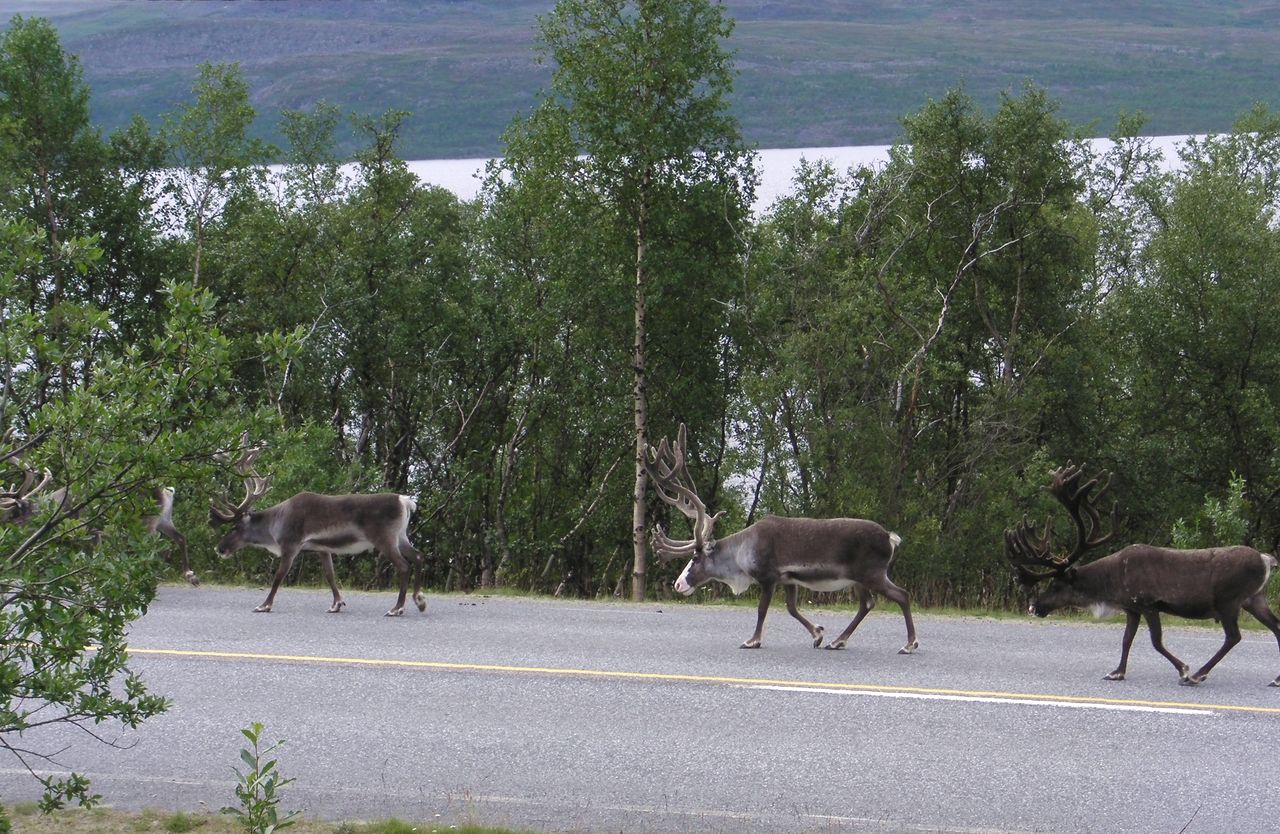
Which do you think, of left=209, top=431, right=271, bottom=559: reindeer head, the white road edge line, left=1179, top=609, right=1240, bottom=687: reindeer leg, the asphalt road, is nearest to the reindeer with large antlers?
left=1179, top=609, right=1240, bottom=687: reindeer leg

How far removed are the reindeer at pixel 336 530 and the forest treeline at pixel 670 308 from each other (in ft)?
16.5

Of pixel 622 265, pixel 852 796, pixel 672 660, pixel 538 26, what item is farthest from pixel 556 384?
pixel 852 796

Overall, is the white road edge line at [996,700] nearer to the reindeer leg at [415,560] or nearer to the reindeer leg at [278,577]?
the reindeer leg at [415,560]

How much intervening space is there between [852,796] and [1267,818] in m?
2.49

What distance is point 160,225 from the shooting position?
39812 mm

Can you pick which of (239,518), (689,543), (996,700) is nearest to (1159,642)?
(996,700)

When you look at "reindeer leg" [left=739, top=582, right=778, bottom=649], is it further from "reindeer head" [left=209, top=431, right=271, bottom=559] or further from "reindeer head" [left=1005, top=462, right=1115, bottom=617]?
"reindeer head" [left=209, top=431, right=271, bottom=559]

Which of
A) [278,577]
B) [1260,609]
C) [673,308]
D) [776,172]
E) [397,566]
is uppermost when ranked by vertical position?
[776,172]

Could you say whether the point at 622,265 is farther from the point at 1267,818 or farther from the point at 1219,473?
the point at 1267,818

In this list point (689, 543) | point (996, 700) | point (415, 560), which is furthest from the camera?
point (415, 560)

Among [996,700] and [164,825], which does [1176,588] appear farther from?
[164,825]

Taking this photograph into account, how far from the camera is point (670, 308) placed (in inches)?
1206

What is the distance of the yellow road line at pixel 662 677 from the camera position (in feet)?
36.5

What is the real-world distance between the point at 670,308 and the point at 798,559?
57.2 ft
